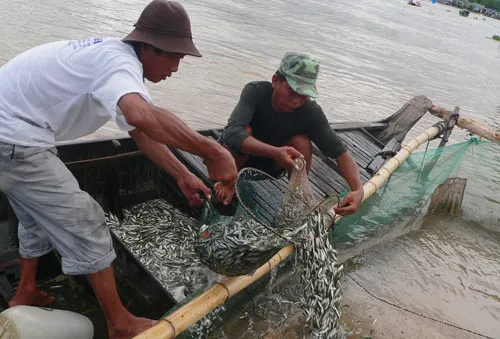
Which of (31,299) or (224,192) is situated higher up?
(224,192)

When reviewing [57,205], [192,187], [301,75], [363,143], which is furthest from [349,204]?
[363,143]

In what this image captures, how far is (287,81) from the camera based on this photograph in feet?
13.3

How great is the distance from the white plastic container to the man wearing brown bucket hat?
10.1 inches

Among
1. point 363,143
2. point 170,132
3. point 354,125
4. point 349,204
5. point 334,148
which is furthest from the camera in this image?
point 354,125

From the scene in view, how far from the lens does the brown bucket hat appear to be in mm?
2473

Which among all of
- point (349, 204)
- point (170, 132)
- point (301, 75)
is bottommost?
point (349, 204)

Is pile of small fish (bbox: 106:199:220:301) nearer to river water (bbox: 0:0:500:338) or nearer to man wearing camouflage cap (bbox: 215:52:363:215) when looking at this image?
man wearing camouflage cap (bbox: 215:52:363:215)

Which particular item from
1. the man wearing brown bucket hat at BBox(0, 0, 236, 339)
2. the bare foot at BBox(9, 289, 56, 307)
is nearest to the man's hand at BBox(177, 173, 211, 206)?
the man wearing brown bucket hat at BBox(0, 0, 236, 339)

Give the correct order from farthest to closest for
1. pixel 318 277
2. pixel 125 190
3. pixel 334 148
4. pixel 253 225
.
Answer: pixel 125 190
pixel 334 148
pixel 318 277
pixel 253 225

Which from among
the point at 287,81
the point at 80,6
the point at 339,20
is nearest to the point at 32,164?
the point at 287,81

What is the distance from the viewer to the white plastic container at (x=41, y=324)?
246cm

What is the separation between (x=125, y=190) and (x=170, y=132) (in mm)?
2742

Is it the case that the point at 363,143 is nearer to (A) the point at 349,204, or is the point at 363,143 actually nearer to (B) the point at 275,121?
(B) the point at 275,121

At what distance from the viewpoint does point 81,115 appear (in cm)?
260
